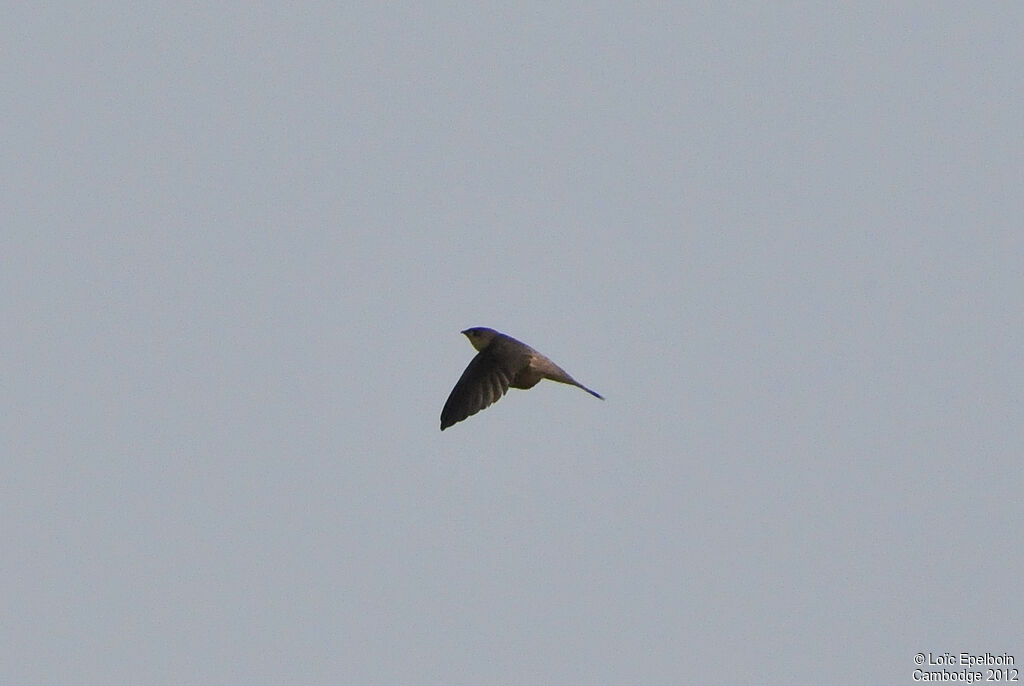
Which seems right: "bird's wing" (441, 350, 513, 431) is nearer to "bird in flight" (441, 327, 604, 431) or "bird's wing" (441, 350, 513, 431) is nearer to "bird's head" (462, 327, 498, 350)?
"bird in flight" (441, 327, 604, 431)

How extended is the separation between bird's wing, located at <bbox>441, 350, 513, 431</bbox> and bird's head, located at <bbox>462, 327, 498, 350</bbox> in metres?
1.41

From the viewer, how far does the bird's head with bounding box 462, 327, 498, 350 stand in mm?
28578

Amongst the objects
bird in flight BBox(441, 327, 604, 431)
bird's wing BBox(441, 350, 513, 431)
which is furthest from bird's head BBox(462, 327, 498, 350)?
bird's wing BBox(441, 350, 513, 431)

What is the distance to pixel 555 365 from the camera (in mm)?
28000

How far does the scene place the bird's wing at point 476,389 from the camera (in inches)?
1029

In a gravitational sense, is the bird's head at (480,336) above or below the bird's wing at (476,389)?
above

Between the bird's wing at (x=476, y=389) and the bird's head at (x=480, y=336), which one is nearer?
the bird's wing at (x=476, y=389)

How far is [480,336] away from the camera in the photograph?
28.8 m

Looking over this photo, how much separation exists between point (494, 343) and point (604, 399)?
6.99 ft

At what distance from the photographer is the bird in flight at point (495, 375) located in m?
26.2

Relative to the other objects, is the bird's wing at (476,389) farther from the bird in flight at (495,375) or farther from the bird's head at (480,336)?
the bird's head at (480,336)

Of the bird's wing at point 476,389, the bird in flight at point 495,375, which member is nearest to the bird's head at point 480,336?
the bird in flight at point 495,375

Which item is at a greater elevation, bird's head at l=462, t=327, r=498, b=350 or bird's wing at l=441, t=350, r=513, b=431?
bird's head at l=462, t=327, r=498, b=350

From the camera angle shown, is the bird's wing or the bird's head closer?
the bird's wing
